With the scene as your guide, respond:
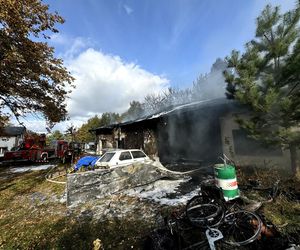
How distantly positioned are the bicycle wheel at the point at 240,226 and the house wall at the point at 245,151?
4.80 m

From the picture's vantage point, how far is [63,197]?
26.6 ft

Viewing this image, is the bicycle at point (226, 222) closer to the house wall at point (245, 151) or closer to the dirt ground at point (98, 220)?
the dirt ground at point (98, 220)

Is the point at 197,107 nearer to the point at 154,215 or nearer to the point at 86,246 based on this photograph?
the point at 154,215

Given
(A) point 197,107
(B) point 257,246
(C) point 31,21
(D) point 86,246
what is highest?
(C) point 31,21

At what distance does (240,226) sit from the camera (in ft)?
12.6

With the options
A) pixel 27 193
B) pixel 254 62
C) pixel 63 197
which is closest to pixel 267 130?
pixel 254 62

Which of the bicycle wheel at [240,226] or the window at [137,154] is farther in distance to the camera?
the window at [137,154]

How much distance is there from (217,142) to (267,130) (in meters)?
5.66

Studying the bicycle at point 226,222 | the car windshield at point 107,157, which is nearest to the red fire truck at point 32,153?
the car windshield at point 107,157

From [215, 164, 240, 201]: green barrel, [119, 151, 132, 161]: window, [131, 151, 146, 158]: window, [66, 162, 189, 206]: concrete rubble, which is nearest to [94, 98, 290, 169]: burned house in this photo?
[131, 151, 146, 158]: window

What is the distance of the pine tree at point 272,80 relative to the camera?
630 cm

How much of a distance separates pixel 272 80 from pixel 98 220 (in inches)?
280

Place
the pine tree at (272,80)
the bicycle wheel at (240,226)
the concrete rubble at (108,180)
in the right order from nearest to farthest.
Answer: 1. the bicycle wheel at (240,226)
2. the pine tree at (272,80)
3. the concrete rubble at (108,180)

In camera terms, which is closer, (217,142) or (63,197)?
(63,197)
